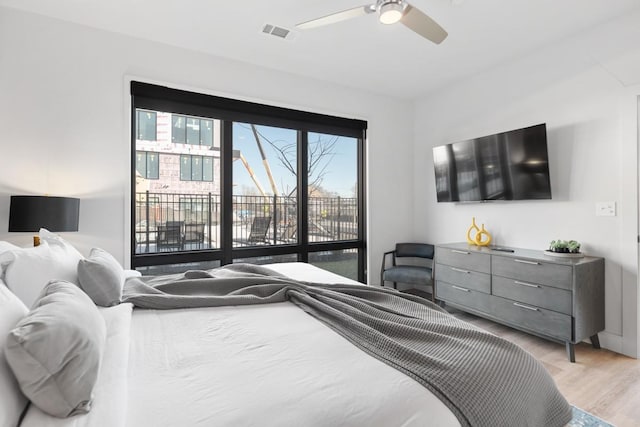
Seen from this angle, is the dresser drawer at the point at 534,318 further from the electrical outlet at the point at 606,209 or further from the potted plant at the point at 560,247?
the electrical outlet at the point at 606,209

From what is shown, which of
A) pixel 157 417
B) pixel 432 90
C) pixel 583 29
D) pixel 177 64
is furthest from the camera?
pixel 432 90

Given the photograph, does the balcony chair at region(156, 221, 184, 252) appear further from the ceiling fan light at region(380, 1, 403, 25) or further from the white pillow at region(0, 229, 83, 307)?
the ceiling fan light at region(380, 1, 403, 25)

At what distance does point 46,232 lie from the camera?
84.2 inches

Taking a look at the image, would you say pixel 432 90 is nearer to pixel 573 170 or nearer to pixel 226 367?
pixel 573 170

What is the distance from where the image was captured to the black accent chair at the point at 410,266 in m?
3.80

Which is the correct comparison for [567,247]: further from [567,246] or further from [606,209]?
[606,209]

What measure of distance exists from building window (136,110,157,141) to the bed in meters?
2.20

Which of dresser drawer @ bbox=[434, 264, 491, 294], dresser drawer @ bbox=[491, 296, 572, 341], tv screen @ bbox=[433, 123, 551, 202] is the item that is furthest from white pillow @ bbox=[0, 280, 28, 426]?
tv screen @ bbox=[433, 123, 551, 202]

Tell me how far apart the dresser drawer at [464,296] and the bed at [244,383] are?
2285mm

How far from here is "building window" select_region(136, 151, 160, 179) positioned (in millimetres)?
3148

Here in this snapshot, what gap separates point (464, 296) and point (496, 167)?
4.37 ft

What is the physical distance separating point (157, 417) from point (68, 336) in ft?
1.03

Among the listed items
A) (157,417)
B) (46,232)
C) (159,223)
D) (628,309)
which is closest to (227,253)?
(159,223)

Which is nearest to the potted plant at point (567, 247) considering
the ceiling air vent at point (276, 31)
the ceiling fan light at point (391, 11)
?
the ceiling fan light at point (391, 11)
